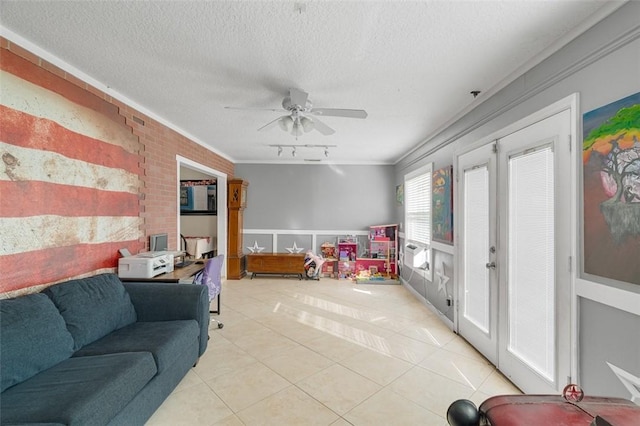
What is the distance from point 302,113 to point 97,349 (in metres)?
2.49

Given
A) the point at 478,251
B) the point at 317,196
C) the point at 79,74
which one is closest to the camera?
the point at 79,74

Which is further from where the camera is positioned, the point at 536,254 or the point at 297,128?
the point at 297,128

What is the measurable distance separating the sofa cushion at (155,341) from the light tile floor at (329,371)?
0.36m

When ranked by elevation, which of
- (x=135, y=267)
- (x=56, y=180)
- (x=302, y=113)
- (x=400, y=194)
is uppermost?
(x=302, y=113)

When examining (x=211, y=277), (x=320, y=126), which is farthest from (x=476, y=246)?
(x=211, y=277)

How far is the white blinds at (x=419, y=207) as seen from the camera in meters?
4.19

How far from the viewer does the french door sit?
5.82 ft

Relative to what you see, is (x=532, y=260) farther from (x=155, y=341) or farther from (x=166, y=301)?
(x=166, y=301)

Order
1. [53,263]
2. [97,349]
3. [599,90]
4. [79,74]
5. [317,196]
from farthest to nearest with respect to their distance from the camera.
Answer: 1. [317,196]
2. [79,74]
3. [53,263]
4. [97,349]
5. [599,90]

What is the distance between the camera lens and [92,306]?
2.03 m

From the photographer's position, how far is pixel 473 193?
2822 millimetres

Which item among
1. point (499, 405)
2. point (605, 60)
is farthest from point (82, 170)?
point (605, 60)

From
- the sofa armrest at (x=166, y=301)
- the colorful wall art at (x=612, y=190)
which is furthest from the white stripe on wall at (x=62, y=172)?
the colorful wall art at (x=612, y=190)

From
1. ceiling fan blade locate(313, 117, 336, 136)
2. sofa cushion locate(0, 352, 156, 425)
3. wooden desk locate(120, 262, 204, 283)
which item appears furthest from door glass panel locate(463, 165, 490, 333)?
wooden desk locate(120, 262, 204, 283)
